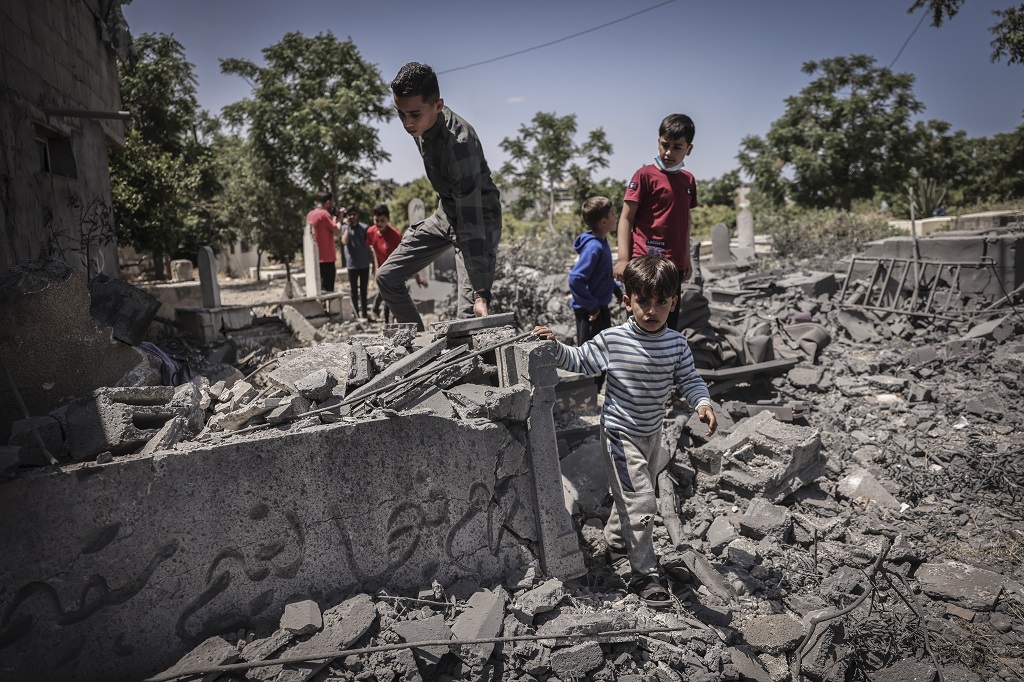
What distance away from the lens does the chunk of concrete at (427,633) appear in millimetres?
2490

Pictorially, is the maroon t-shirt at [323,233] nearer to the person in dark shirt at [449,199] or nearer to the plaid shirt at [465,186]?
the person in dark shirt at [449,199]

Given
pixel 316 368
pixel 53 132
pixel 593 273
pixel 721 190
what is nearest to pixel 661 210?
pixel 593 273

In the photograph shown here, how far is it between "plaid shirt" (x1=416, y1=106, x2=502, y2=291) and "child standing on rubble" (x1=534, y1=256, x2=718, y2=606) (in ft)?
3.27

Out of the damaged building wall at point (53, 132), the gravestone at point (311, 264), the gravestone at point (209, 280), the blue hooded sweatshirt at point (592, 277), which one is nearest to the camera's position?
the blue hooded sweatshirt at point (592, 277)

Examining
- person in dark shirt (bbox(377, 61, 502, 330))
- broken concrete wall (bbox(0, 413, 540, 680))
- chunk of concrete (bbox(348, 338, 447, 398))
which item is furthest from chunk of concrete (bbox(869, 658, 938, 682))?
person in dark shirt (bbox(377, 61, 502, 330))

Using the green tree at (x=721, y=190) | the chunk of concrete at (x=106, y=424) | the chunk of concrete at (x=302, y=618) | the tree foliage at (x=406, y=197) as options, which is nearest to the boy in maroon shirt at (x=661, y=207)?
the chunk of concrete at (x=302, y=618)

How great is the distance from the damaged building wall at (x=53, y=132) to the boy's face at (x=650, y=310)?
14.9ft

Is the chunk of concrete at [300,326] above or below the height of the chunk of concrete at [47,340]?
below

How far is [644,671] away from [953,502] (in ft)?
9.46

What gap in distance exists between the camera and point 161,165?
48.3 feet

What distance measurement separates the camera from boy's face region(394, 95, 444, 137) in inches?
138

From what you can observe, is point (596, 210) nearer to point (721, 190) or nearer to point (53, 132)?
point (53, 132)

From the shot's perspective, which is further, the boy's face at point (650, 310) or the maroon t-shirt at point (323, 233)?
the maroon t-shirt at point (323, 233)

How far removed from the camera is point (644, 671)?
265 centimetres
